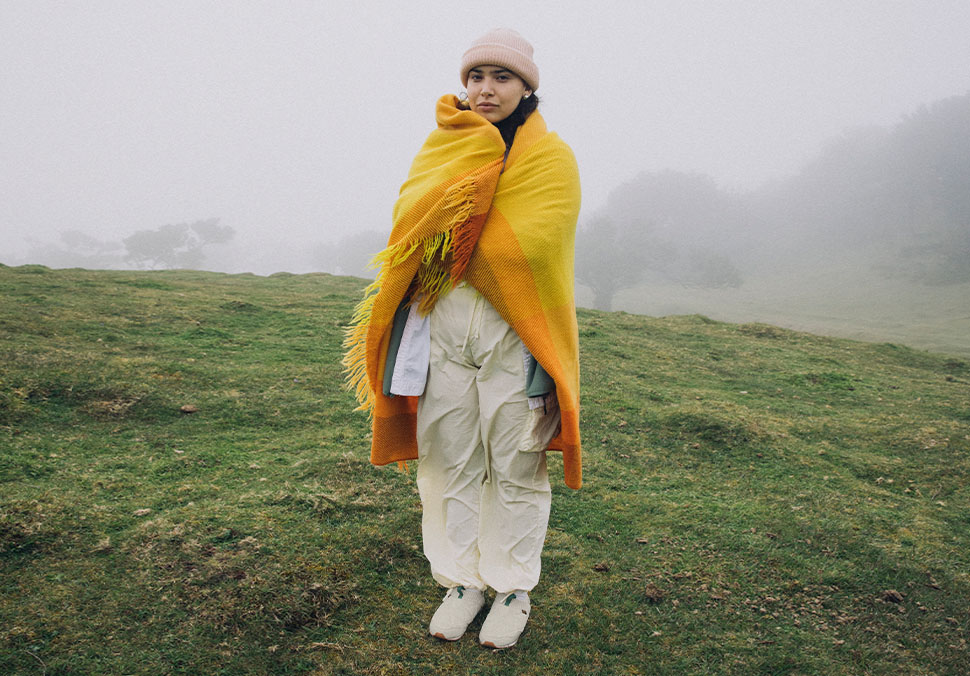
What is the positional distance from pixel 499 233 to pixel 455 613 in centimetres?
168

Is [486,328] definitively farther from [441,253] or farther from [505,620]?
[505,620]

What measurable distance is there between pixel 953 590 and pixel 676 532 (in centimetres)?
147

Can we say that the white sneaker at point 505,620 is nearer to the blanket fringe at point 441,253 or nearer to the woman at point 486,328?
the woman at point 486,328

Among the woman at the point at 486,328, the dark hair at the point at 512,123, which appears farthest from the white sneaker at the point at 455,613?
the dark hair at the point at 512,123

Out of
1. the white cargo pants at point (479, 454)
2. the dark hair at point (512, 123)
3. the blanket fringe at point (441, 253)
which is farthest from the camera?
the dark hair at point (512, 123)

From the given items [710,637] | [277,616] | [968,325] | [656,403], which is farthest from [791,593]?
[968,325]

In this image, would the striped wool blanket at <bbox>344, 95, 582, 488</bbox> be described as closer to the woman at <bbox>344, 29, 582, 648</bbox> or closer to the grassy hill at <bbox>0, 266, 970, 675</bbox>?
the woman at <bbox>344, 29, 582, 648</bbox>

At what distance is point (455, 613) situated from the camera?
2844mm

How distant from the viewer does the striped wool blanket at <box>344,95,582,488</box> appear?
105 inches

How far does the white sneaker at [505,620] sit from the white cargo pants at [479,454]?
85mm

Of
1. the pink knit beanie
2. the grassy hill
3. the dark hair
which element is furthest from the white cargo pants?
the pink knit beanie

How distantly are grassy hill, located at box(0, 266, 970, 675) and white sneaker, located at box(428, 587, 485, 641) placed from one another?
66 mm

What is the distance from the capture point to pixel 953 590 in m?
3.51

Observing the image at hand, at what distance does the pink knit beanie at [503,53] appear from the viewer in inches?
105
